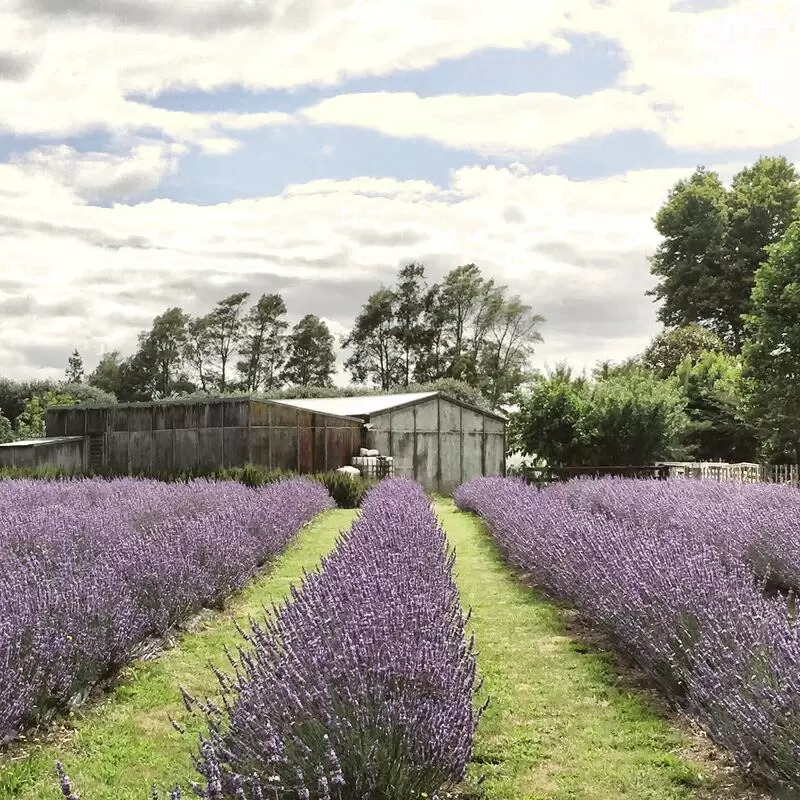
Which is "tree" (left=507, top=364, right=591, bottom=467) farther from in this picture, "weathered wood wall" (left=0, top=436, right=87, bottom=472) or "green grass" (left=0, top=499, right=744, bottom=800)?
"green grass" (left=0, top=499, right=744, bottom=800)

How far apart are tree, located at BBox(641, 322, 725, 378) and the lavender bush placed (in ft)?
111

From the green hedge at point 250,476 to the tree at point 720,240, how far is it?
25146 mm

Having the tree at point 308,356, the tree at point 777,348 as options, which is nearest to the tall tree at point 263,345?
the tree at point 308,356

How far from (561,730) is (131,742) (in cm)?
189

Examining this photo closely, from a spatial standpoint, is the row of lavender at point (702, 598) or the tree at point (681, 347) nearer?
the row of lavender at point (702, 598)

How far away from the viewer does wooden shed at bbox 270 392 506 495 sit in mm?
23312

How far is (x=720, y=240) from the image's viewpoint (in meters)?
39.2

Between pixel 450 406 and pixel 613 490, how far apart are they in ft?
41.4

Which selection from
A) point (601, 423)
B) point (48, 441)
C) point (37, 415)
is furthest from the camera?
point (37, 415)

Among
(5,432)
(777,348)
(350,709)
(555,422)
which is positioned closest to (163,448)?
(555,422)

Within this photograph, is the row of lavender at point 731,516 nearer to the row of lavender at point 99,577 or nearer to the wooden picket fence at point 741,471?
the row of lavender at point 99,577

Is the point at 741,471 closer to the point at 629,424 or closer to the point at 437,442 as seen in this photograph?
the point at 629,424

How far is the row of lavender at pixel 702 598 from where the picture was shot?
3.25 metres

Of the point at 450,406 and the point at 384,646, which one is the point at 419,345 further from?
the point at 384,646
